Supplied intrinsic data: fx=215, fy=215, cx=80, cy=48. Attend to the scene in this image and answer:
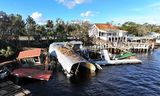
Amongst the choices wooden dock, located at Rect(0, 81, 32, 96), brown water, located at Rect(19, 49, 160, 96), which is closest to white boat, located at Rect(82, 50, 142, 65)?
brown water, located at Rect(19, 49, 160, 96)

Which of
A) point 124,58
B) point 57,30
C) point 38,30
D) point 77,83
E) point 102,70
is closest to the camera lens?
point 77,83

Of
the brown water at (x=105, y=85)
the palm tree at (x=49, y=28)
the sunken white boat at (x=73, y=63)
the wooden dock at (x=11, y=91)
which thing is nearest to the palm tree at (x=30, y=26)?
the palm tree at (x=49, y=28)

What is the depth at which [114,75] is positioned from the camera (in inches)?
1770

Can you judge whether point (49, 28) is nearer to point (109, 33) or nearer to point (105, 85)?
point (109, 33)

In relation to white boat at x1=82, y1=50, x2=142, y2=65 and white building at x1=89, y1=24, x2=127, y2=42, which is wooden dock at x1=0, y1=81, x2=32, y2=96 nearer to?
white boat at x1=82, y1=50, x2=142, y2=65

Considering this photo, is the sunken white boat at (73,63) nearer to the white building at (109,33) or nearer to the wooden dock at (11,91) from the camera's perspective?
the wooden dock at (11,91)

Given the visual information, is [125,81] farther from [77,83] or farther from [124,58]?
[124,58]

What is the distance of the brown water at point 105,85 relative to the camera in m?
33.8

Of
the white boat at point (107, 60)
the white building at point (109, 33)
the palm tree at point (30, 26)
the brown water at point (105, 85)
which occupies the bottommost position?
the brown water at point (105, 85)

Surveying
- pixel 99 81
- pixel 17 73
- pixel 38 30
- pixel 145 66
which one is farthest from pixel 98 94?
pixel 38 30

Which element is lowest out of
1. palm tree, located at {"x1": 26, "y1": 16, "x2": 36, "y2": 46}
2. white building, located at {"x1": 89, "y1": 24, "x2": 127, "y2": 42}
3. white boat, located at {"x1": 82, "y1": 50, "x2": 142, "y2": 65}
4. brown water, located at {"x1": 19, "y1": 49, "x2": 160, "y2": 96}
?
brown water, located at {"x1": 19, "y1": 49, "x2": 160, "y2": 96}

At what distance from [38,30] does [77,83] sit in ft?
125

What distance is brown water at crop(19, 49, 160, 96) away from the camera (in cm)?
3384

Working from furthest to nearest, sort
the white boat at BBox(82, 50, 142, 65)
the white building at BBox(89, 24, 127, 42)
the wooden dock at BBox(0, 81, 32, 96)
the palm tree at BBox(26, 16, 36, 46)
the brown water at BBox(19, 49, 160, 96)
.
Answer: the white building at BBox(89, 24, 127, 42) → the palm tree at BBox(26, 16, 36, 46) → the white boat at BBox(82, 50, 142, 65) → the brown water at BBox(19, 49, 160, 96) → the wooden dock at BBox(0, 81, 32, 96)
